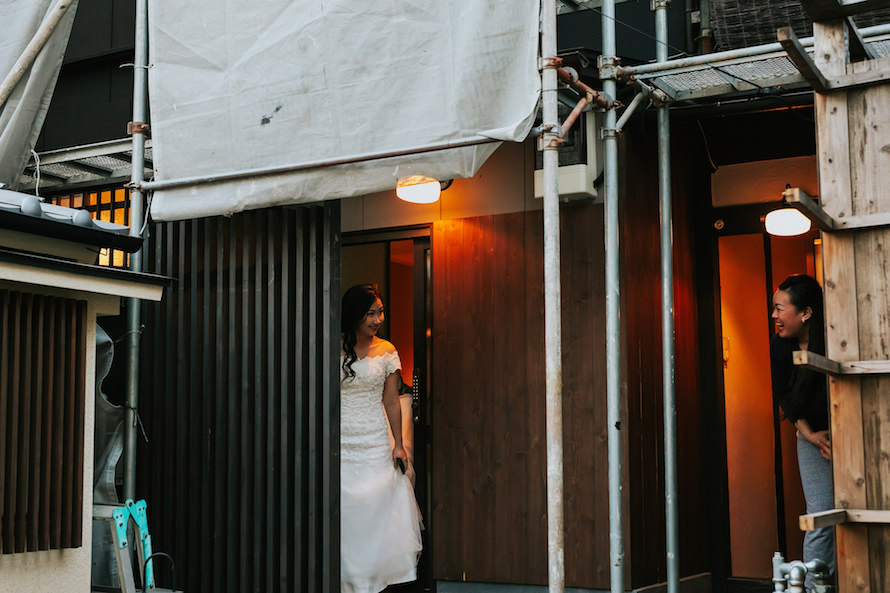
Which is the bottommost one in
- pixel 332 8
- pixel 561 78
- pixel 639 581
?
pixel 639 581

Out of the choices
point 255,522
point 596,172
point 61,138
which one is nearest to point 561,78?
point 596,172

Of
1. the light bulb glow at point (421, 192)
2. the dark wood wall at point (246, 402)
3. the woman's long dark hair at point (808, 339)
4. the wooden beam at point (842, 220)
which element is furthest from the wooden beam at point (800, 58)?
the light bulb glow at point (421, 192)

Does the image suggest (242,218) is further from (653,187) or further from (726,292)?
(726,292)

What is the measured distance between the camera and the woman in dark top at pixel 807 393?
6.20 m

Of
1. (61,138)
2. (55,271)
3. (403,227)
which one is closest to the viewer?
(55,271)

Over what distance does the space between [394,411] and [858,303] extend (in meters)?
4.10

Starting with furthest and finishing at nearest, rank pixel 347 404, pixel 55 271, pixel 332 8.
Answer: pixel 347 404 < pixel 332 8 < pixel 55 271

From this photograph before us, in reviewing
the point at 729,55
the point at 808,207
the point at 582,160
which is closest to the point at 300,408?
the point at 582,160

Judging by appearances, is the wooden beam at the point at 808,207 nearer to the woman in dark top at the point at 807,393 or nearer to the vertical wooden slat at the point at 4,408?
the woman in dark top at the point at 807,393

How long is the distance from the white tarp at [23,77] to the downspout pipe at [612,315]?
4.14 meters

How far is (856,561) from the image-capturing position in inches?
184

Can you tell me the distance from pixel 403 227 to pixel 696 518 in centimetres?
331

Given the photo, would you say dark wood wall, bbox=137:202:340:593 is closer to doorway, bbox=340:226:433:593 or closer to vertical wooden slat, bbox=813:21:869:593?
doorway, bbox=340:226:433:593

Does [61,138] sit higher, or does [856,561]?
[61,138]
